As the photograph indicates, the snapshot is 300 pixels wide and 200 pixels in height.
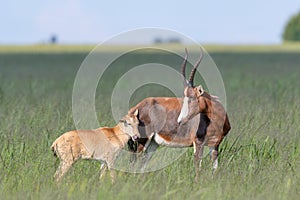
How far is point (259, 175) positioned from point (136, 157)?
62.6 inches

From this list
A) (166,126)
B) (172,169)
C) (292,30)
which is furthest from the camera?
(292,30)

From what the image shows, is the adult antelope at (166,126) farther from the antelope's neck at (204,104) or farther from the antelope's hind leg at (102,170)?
the antelope's hind leg at (102,170)

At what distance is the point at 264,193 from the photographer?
328 inches

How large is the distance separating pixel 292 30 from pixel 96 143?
123111mm

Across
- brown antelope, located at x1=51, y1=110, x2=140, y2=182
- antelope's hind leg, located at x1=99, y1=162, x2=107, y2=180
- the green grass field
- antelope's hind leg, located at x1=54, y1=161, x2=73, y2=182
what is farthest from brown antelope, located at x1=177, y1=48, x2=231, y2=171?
Result: antelope's hind leg, located at x1=54, y1=161, x2=73, y2=182

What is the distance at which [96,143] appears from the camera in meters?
9.95

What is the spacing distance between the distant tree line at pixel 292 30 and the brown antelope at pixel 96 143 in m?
118

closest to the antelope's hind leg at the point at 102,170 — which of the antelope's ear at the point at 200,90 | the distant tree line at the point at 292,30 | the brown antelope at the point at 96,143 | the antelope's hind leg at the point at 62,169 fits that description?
the brown antelope at the point at 96,143

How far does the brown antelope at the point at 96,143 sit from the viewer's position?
32.0 ft

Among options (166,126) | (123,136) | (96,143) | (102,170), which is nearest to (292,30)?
(166,126)

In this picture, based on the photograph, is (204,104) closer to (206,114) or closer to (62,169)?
(206,114)

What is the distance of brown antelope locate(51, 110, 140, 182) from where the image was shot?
32.0 feet


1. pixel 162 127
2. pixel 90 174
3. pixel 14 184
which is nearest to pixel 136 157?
pixel 162 127

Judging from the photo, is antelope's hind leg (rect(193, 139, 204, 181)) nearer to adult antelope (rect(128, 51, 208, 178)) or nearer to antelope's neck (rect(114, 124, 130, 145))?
adult antelope (rect(128, 51, 208, 178))
